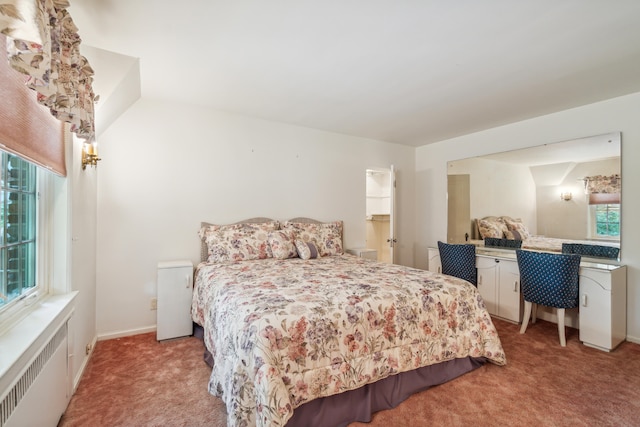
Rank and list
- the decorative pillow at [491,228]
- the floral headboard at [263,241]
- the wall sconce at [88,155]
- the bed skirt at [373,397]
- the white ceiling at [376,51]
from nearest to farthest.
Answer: the bed skirt at [373,397] < the white ceiling at [376,51] < the wall sconce at [88,155] < the floral headboard at [263,241] < the decorative pillow at [491,228]

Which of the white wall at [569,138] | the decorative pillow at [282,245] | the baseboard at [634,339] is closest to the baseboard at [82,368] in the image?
the decorative pillow at [282,245]

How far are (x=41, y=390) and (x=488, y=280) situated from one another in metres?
3.97

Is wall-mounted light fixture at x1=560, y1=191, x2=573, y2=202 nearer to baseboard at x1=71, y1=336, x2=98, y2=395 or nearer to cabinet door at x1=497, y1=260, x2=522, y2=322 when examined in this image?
cabinet door at x1=497, y1=260, x2=522, y2=322

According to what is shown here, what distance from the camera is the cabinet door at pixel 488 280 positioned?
3449mm

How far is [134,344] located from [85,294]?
697 mm

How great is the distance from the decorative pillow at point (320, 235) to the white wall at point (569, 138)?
75.9 inches

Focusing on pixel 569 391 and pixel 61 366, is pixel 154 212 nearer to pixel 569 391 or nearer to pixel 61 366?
pixel 61 366

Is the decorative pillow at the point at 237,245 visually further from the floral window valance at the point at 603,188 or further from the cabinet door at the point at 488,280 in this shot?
the floral window valance at the point at 603,188

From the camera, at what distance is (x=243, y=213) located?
3469 millimetres

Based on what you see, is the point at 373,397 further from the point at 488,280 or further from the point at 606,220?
the point at 606,220

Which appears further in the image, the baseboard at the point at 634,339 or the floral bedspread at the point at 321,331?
the baseboard at the point at 634,339

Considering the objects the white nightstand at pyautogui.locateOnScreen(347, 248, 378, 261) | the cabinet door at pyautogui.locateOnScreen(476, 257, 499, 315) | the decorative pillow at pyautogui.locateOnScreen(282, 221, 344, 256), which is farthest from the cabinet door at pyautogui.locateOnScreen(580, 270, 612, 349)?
the decorative pillow at pyautogui.locateOnScreen(282, 221, 344, 256)

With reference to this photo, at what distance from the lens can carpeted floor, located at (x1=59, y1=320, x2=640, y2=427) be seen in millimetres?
1690

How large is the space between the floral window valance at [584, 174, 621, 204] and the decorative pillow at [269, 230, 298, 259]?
3.22 m
